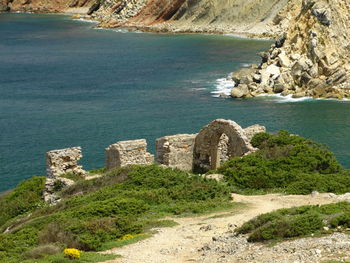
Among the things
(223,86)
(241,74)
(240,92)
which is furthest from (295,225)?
(241,74)

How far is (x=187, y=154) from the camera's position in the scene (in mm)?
33094

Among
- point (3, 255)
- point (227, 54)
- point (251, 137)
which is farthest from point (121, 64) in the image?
point (3, 255)

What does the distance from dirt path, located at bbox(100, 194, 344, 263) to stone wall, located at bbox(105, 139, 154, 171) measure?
23.4ft

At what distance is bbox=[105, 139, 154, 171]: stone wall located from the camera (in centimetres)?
3116

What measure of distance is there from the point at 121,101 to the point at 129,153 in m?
38.7

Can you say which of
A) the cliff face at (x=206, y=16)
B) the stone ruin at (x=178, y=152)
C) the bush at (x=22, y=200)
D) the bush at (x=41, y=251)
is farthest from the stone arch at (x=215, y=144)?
the cliff face at (x=206, y=16)

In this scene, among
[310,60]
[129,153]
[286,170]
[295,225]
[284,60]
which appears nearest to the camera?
[295,225]

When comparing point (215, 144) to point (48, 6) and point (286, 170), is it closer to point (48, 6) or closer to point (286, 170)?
point (286, 170)

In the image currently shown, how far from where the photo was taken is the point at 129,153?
31.4 meters

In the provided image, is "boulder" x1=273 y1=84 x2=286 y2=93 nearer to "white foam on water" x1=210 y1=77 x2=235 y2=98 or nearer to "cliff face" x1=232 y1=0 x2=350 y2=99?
"cliff face" x1=232 y1=0 x2=350 y2=99

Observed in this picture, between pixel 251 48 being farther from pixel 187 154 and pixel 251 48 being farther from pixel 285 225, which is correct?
pixel 285 225

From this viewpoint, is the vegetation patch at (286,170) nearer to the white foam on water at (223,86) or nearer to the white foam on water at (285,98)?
the white foam on water at (285,98)

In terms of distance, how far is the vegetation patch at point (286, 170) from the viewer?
2656 centimetres

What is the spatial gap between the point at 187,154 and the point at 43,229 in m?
11.9
